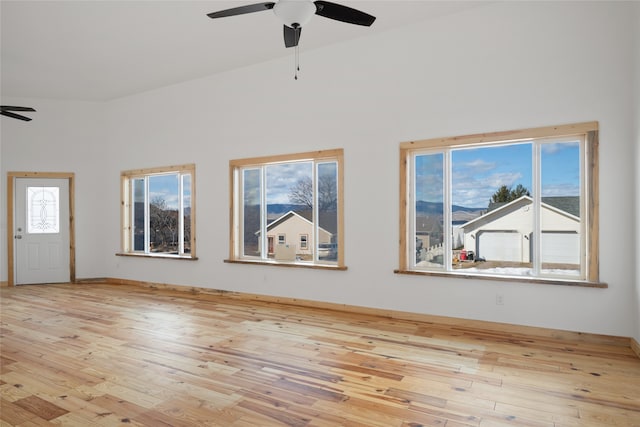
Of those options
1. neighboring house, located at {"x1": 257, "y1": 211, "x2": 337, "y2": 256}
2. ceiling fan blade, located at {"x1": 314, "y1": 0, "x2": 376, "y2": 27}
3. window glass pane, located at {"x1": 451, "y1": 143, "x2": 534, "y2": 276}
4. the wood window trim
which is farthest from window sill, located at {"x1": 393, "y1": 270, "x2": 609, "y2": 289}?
the wood window trim

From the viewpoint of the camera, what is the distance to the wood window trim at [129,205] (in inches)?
258

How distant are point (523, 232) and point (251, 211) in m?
3.84

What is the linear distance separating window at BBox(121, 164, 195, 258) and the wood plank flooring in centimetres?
225

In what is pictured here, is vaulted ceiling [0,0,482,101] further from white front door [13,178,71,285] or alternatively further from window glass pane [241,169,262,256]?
white front door [13,178,71,285]

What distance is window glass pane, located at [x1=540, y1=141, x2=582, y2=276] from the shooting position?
3984 mm

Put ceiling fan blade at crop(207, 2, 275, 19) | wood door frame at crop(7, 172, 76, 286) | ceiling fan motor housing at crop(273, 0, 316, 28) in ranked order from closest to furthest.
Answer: ceiling fan motor housing at crop(273, 0, 316, 28) < ceiling fan blade at crop(207, 2, 275, 19) < wood door frame at crop(7, 172, 76, 286)

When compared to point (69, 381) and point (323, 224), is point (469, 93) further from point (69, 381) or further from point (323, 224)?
point (69, 381)

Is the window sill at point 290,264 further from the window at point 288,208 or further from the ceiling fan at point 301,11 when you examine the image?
the ceiling fan at point 301,11

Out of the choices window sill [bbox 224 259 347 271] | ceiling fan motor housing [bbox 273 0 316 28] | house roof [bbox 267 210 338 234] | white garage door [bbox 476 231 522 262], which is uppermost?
ceiling fan motor housing [bbox 273 0 316 28]

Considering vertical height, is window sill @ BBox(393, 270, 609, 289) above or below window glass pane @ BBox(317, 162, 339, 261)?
below

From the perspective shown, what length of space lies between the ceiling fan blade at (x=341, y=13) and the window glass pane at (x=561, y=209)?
2375 mm

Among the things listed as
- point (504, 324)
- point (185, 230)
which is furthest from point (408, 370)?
point (185, 230)

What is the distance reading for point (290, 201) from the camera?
5.87 meters

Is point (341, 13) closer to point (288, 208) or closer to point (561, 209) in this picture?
point (561, 209)
